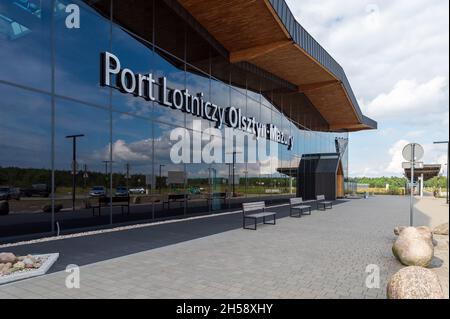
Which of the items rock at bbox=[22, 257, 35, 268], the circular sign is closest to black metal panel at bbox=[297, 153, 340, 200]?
the circular sign

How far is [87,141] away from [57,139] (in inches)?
39.3

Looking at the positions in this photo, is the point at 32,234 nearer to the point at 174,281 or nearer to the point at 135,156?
the point at 135,156

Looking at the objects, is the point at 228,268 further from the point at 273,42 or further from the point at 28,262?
the point at 273,42

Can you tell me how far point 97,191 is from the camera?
10.4 metres

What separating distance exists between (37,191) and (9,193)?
73 centimetres

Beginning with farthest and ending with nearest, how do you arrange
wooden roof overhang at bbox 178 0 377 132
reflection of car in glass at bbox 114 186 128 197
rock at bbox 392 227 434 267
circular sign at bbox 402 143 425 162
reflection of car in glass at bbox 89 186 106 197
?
wooden roof overhang at bbox 178 0 377 132 → reflection of car in glass at bbox 114 186 128 197 → reflection of car in glass at bbox 89 186 106 197 → circular sign at bbox 402 143 425 162 → rock at bbox 392 227 434 267

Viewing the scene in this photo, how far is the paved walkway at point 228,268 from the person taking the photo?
15.0ft

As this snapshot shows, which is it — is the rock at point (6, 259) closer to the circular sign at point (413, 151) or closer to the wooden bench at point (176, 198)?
the wooden bench at point (176, 198)

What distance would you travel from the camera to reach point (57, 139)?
9.25 m

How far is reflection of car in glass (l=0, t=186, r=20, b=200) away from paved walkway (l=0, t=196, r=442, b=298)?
1483mm

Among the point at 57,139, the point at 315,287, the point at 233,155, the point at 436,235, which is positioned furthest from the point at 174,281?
the point at 233,155

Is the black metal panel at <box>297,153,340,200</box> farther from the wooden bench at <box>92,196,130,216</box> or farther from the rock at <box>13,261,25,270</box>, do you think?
the rock at <box>13,261,25,270</box>

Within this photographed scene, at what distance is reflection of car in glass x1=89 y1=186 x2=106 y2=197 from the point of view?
1023 centimetres

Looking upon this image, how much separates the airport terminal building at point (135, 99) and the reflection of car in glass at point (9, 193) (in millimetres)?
26
